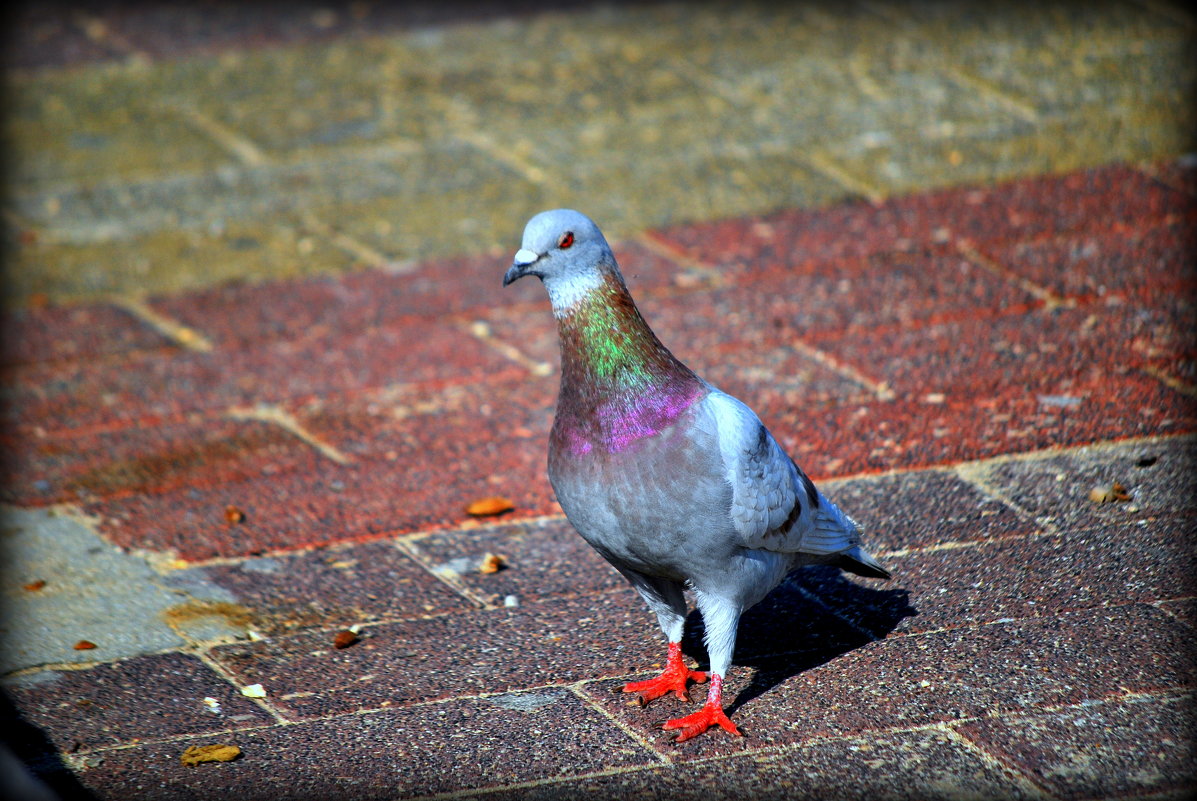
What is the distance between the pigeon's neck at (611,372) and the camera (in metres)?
3.05

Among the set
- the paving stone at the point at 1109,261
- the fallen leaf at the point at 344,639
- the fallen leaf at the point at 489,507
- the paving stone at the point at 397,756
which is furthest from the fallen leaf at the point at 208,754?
the paving stone at the point at 1109,261

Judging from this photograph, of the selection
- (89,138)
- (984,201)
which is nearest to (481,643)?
(984,201)

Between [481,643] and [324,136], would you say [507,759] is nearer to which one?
[481,643]

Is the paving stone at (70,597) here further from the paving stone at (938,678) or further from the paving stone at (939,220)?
the paving stone at (939,220)

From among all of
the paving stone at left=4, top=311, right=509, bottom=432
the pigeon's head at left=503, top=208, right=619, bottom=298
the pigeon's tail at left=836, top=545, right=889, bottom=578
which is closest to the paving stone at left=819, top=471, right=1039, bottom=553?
the pigeon's tail at left=836, top=545, right=889, bottom=578

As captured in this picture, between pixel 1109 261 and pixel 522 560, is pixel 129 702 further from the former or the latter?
pixel 1109 261

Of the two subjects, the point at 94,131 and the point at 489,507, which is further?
the point at 94,131

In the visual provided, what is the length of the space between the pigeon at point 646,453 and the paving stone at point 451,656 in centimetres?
49

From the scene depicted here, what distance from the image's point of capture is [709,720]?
10.5ft

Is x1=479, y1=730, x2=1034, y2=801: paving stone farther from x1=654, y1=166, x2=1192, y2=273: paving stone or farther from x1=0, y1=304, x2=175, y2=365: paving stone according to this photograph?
→ x1=0, y1=304, x2=175, y2=365: paving stone

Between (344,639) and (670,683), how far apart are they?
0.94 meters

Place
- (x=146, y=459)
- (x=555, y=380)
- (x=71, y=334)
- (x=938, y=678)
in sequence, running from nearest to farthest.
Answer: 1. (x=938, y=678)
2. (x=146, y=459)
3. (x=555, y=380)
4. (x=71, y=334)

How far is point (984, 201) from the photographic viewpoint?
20.5ft

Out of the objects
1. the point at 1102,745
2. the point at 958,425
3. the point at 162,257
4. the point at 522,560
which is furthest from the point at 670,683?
the point at 162,257
